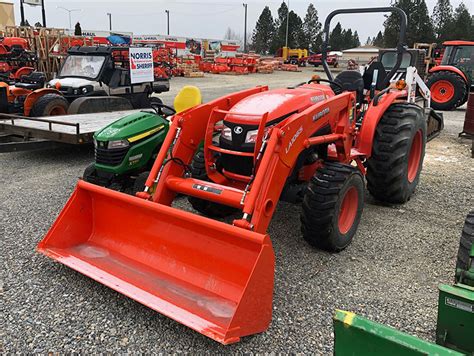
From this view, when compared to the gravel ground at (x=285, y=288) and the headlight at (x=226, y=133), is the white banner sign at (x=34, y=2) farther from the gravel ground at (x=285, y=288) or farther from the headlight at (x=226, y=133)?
the headlight at (x=226, y=133)

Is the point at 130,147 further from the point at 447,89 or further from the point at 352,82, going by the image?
the point at 447,89

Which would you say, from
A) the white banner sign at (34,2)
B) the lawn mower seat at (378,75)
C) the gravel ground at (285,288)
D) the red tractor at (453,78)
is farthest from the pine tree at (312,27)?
the gravel ground at (285,288)

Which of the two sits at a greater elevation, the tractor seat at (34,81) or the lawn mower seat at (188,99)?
the lawn mower seat at (188,99)

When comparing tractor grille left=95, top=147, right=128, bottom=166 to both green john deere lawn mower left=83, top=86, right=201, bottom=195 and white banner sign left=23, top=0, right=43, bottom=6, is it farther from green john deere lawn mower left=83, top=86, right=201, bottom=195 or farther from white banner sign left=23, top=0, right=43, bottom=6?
white banner sign left=23, top=0, right=43, bottom=6

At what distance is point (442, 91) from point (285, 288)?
475 inches

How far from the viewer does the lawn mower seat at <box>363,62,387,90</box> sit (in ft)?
18.2

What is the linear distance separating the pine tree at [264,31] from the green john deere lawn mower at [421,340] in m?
69.2

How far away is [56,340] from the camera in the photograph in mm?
2793

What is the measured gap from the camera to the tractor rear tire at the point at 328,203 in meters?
3.58

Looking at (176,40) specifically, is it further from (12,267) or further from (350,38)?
(350,38)

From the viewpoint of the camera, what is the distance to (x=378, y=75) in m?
5.61

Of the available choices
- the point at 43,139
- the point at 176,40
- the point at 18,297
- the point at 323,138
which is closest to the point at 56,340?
the point at 18,297

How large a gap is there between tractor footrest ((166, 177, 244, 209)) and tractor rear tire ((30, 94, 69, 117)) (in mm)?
5270

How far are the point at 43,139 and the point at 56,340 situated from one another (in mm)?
4442
